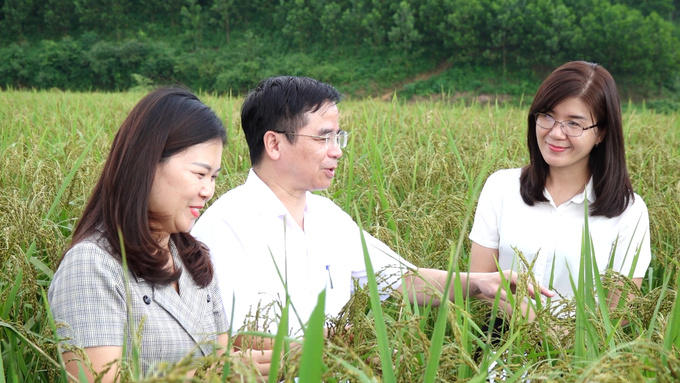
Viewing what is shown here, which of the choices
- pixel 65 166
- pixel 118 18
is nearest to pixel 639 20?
pixel 118 18

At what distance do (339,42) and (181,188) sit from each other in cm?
3011

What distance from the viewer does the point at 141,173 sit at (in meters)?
1.43

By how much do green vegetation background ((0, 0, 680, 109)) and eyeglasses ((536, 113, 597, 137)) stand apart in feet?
71.3

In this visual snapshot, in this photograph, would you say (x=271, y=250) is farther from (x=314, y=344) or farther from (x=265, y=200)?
(x=314, y=344)

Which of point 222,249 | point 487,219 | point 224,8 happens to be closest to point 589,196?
point 487,219

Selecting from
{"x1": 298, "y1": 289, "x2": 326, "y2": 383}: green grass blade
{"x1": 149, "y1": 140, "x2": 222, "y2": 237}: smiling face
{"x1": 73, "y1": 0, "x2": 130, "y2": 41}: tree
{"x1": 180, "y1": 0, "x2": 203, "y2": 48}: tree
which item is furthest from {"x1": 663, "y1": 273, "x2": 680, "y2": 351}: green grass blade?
{"x1": 73, "y1": 0, "x2": 130, "y2": 41}: tree

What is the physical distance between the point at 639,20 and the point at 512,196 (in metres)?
26.7

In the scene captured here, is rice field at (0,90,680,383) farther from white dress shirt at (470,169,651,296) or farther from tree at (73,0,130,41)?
tree at (73,0,130,41)

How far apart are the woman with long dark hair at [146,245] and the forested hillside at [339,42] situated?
78.7 ft

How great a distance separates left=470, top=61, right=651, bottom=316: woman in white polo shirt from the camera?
221cm

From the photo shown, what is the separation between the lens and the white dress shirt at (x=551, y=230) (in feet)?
7.30

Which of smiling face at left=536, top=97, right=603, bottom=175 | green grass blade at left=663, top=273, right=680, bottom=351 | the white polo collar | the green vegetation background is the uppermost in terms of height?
smiling face at left=536, top=97, right=603, bottom=175

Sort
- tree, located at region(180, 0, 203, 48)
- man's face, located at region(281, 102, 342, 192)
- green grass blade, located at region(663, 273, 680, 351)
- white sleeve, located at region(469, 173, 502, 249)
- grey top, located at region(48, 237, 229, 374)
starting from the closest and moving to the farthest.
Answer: green grass blade, located at region(663, 273, 680, 351), grey top, located at region(48, 237, 229, 374), man's face, located at region(281, 102, 342, 192), white sleeve, located at region(469, 173, 502, 249), tree, located at region(180, 0, 203, 48)

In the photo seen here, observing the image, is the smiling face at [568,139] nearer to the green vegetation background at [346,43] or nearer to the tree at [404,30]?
the green vegetation background at [346,43]
